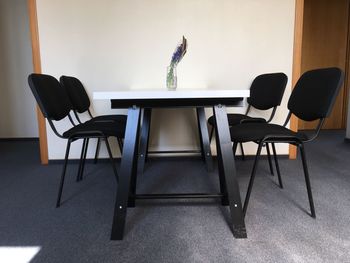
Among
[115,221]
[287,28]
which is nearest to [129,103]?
[115,221]

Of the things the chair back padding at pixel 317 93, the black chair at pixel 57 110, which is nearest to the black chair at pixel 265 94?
the chair back padding at pixel 317 93

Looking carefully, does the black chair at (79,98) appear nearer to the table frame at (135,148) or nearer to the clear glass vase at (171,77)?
the clear glass vase at (171,77)

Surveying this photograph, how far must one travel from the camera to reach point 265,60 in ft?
8.38

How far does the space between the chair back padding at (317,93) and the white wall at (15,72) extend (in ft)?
11.7

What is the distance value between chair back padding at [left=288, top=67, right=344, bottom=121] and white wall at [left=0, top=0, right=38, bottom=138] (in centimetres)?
356

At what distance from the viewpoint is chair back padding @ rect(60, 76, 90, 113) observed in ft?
6.96

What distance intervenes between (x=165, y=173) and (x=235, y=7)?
1635 mm

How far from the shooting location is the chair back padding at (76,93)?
6.96 feet

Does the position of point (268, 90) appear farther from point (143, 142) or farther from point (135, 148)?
point (135, 148)

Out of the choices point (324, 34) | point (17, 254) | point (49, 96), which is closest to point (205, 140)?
point (49, 96)

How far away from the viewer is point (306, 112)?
5.10ft

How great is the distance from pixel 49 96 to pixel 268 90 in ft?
5.45

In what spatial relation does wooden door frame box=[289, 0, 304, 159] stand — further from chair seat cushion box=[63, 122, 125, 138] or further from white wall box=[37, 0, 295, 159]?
chair seat cushion box=[63, 122, 125, 138]

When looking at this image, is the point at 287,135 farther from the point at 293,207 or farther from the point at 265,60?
the point at 265,60
